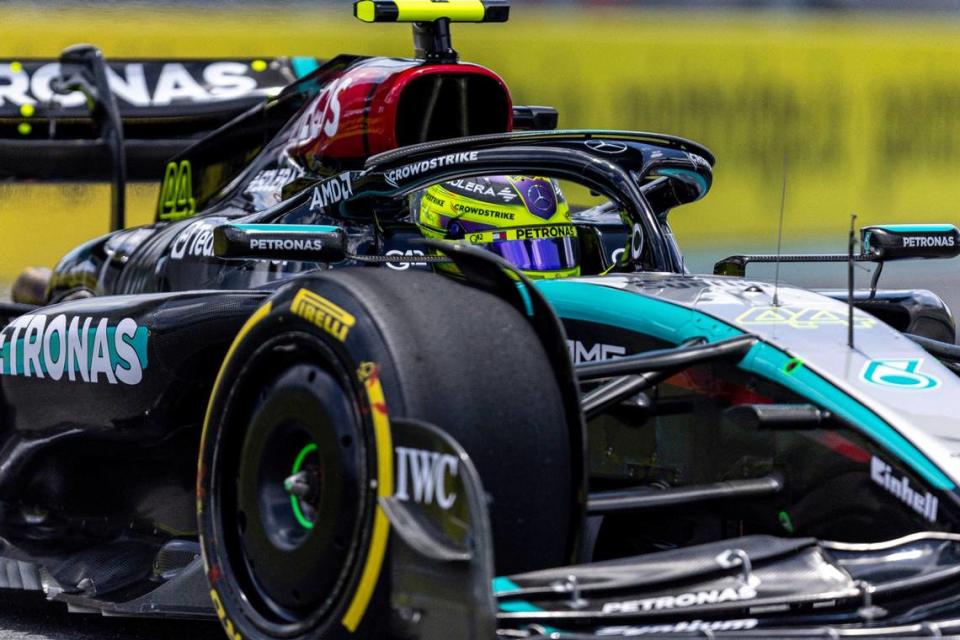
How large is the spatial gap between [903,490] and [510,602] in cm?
91

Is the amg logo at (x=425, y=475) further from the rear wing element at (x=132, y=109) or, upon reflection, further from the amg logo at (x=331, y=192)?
the rear wing element at (x=132, y=109)

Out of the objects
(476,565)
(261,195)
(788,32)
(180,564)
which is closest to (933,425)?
(476,565)

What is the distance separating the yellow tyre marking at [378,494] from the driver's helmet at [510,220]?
5.37 feet

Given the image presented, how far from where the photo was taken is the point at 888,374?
11.1 ft

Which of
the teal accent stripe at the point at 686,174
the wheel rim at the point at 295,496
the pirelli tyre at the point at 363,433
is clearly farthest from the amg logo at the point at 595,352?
the teal accent stripe at the point at 686,174

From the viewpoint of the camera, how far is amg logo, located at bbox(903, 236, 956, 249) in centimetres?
418

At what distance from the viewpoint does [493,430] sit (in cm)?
289

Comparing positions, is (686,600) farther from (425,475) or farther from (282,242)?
(282,242)

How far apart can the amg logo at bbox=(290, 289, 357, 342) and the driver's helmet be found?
1.34m

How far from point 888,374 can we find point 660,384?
0.50 meters

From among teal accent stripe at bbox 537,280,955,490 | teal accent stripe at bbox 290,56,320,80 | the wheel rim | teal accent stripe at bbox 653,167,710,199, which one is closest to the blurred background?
teal accent stripe at bbox 290,56,320,80

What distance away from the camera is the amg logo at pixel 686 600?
2.81m

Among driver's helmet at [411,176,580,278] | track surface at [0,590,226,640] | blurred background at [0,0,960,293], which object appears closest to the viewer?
track surface at [0,590,226,640]

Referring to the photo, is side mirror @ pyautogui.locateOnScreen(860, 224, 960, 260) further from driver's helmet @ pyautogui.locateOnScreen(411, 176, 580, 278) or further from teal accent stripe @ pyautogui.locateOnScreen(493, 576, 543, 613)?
teal accent stripe @ pyautogui.locateOnScreen(493, 576, 543, 613)
